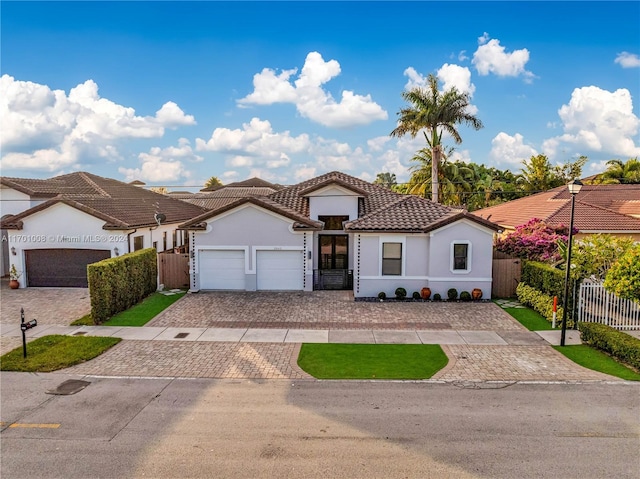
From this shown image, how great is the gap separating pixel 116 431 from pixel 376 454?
496 centimetres

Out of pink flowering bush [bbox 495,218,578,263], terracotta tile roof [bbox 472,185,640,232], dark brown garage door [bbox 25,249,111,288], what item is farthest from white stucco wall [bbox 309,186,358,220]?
terracotta tile roof [bbox 472,185,640,232]

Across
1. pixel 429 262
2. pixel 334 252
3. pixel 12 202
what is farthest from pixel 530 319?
pixel 12 202

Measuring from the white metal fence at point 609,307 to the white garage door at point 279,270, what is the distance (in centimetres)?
1181

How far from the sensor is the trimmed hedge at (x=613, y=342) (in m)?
11.7

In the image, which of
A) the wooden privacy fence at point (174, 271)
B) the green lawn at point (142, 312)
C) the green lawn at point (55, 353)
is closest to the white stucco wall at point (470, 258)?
the green lawn at point (142, 312)

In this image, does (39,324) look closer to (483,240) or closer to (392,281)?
(392,281)

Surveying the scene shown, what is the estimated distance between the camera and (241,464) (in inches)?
288

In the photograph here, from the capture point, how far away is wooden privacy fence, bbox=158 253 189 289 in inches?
869

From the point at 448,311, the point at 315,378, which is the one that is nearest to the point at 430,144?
the point at 448,311

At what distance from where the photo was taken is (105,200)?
971 inches

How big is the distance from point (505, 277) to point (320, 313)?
9.12 metres

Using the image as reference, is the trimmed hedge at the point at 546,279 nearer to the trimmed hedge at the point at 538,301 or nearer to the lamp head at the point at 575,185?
the trimmed hedge at the point at 538,301

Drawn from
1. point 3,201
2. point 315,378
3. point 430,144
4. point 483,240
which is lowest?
point 315,378

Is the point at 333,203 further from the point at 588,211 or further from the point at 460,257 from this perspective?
the point at 588,211
